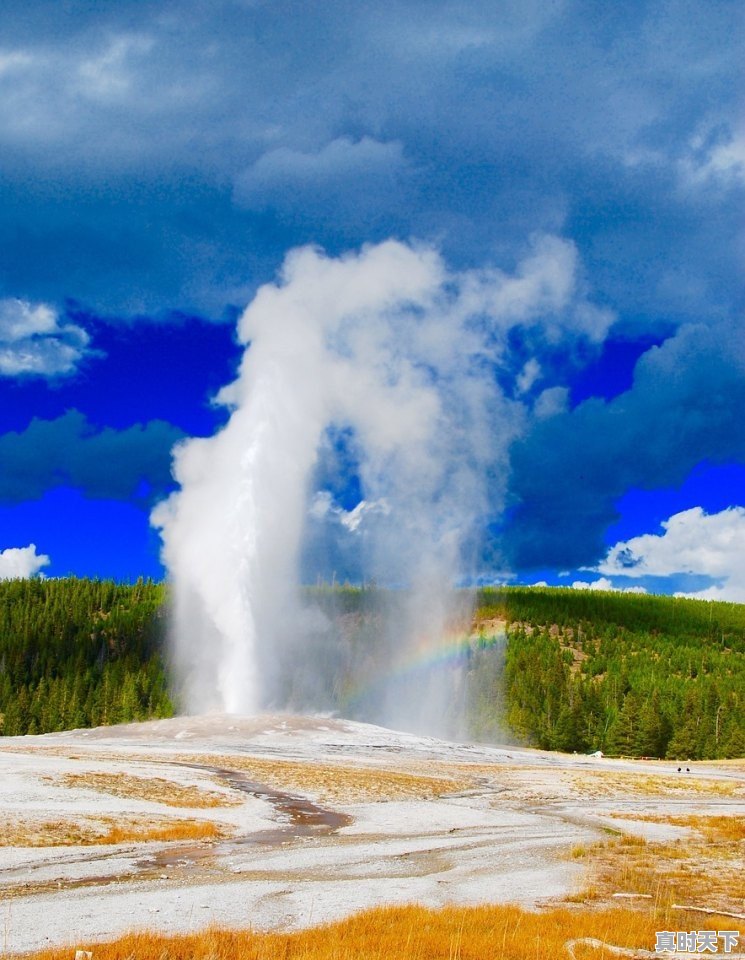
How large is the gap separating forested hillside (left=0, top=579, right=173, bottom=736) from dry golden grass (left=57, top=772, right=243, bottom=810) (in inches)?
2882

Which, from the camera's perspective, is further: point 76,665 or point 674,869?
point 76,665

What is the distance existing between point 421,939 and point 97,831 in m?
15.8

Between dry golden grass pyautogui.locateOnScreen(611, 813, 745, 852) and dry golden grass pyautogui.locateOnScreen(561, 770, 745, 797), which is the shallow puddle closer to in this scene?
dry golden grass pyautogui.locateOnScreen(611, 813, 745, 852)

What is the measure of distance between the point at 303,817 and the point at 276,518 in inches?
2370

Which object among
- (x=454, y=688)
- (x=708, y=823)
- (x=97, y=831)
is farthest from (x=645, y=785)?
(x=454, y=688)

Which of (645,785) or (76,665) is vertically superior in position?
(76,665)

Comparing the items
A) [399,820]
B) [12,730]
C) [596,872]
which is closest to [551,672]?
[12,730]

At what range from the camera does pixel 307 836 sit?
28.1 metres

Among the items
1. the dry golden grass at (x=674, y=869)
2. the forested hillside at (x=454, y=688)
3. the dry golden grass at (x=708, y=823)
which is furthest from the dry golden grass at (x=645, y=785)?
the forested hillside at (x=454, y=688)

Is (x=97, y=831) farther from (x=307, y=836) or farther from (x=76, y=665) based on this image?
(x=76, y=665)

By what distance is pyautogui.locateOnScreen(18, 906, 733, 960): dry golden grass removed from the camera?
1268 centimetres

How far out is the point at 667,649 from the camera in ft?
620

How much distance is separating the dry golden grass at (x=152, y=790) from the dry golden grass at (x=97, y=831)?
5.35 m

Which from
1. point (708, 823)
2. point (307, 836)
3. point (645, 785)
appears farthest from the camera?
point (645, 785)
